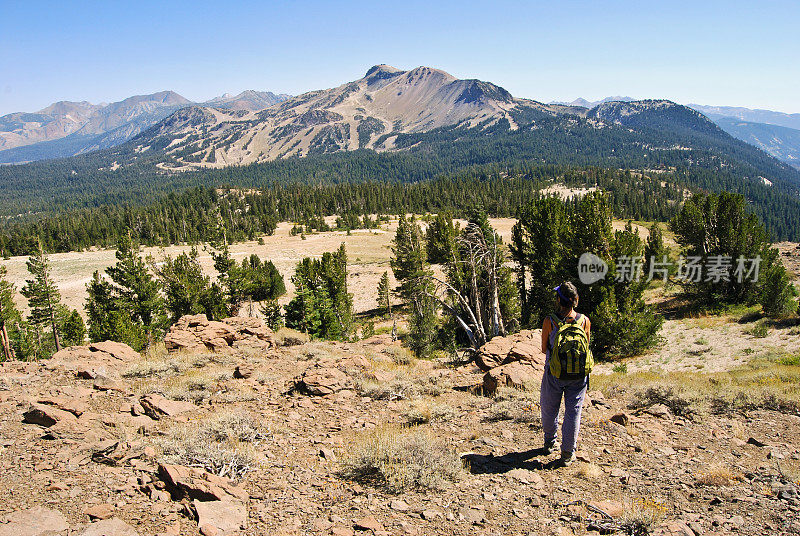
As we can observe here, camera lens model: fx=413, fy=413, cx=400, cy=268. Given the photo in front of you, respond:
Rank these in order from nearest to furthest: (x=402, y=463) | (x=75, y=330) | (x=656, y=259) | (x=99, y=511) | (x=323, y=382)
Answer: (x=99, y=511) → (x=402, y=463) → (x=323, y=382) → (x=75, y=330) → (x=656, y=259)

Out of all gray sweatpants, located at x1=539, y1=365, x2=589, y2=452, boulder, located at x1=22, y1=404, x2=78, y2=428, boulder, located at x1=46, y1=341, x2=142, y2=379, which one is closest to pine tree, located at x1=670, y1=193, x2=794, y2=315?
gray sweatpants, located at x1=539, y1=365, x2=589, y2=452

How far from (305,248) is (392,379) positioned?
83.9 meters

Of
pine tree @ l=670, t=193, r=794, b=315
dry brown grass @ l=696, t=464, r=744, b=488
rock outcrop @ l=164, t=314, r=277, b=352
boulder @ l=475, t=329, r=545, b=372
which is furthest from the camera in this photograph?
pine tree @ l=670, t=193, r=794, b=315

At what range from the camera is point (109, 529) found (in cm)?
489

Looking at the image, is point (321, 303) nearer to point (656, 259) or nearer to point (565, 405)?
point (565, 405)

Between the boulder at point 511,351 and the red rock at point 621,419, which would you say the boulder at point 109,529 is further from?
the boulder at point 511,351

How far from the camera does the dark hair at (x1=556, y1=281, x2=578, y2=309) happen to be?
6.58m

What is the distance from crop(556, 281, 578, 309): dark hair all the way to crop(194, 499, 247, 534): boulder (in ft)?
18.3

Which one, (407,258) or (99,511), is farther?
(407,258)

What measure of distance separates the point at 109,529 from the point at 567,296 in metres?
6.90

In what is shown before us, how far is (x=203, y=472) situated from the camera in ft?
20.6

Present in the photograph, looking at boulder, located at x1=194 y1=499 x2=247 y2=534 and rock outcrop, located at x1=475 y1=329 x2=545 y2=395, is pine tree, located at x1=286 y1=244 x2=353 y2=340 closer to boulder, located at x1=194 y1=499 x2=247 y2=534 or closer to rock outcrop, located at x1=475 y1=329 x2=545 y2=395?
rock outcrop, located at x1=475 y1=329 x2=545 y2=395

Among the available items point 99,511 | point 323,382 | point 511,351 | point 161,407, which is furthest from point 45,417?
point 511,351

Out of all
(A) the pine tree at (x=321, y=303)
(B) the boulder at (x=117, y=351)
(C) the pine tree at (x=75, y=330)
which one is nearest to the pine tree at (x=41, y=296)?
(C) the pine tree at (x=75, y=330)
